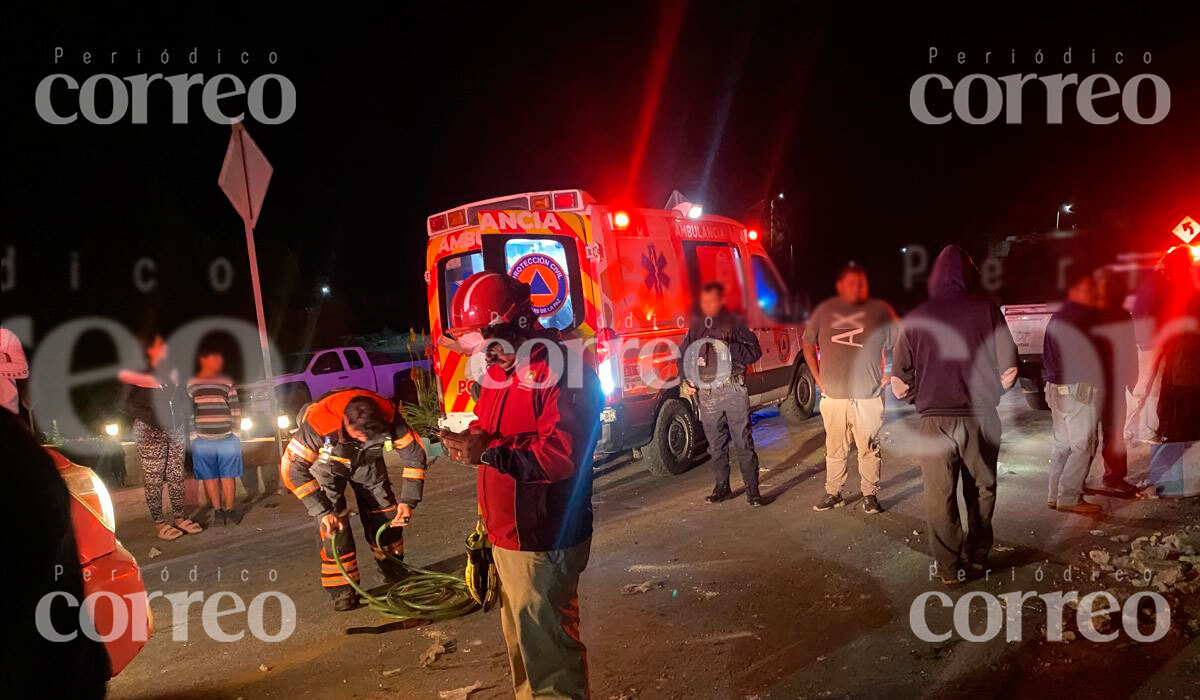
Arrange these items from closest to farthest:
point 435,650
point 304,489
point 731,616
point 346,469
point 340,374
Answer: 1. point 435,650
2. point 731,616
3. point 304,489
4. point 346,469
5. point 340,374

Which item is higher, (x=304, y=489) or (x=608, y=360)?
(x=608, y=360)

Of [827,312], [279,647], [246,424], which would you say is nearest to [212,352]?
[246,424]

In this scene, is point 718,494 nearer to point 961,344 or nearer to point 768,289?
point 961,344

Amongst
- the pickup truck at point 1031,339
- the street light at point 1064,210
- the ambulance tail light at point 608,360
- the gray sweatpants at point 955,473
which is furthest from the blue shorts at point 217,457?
the street light at point 1064,210

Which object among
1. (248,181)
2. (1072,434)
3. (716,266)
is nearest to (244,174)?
(248,181)

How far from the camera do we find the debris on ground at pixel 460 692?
3.35m

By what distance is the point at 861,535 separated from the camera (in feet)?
16.8

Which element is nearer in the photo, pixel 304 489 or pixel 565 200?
pixel 304 489

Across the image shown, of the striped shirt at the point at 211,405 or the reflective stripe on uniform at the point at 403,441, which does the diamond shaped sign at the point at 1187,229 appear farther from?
the striped shirt at the point at 211,405

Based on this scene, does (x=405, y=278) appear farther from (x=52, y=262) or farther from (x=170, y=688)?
(x=170, y=688)

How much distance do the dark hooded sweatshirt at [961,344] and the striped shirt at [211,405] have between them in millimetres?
5870

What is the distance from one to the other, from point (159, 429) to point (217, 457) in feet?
1.76

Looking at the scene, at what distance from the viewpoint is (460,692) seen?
3.39 metres

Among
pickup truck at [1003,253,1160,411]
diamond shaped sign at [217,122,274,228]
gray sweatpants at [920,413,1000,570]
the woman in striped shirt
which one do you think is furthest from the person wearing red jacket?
pickup truck at [1003,253,1160,411]
